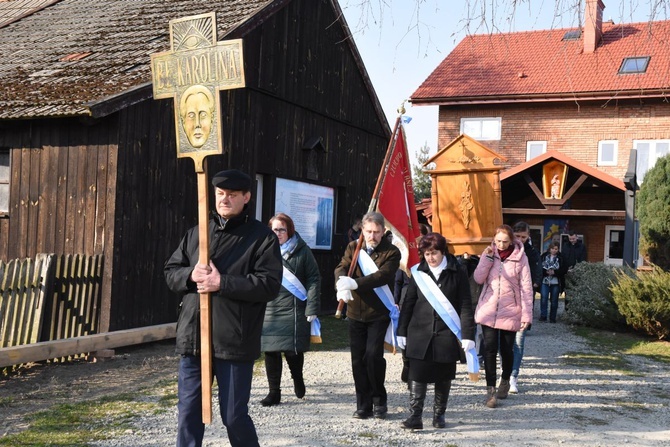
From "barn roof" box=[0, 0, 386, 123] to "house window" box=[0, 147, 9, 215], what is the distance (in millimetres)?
911

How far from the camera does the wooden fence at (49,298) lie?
8852 mm

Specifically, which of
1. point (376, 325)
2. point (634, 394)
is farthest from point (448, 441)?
point (634, 394)

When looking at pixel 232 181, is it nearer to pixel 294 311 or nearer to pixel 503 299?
pixel 294 311

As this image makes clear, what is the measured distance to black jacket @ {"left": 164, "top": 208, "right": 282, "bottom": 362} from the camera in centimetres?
450

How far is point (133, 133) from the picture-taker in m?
10.8

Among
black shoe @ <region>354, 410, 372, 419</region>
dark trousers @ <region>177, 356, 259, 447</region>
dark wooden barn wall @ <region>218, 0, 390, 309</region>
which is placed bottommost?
black shoe @ <region>354, 410, 372, 419</region>

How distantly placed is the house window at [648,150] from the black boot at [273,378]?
863 inches

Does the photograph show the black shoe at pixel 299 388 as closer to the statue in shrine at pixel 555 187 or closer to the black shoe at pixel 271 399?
the black shoe at pixel 271 399

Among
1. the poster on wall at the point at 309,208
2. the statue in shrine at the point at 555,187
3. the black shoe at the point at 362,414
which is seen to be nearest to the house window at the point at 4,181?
the poster on wall at the point at 309,208

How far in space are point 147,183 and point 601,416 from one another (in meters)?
6.74

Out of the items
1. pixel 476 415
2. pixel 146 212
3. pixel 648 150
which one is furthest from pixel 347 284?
pixel 648 150

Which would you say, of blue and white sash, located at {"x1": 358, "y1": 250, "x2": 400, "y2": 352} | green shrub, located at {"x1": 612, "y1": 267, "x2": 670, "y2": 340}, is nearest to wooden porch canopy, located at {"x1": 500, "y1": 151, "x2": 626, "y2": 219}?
green shrub, located at {"x1": 612, "y1": 267, "x2": 670, "y2": 340}

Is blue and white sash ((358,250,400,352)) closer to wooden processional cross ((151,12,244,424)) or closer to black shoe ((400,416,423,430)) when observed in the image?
black shoe ((400,416,423,430))

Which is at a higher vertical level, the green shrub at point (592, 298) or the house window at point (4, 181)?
the house window at point (4, 181)
